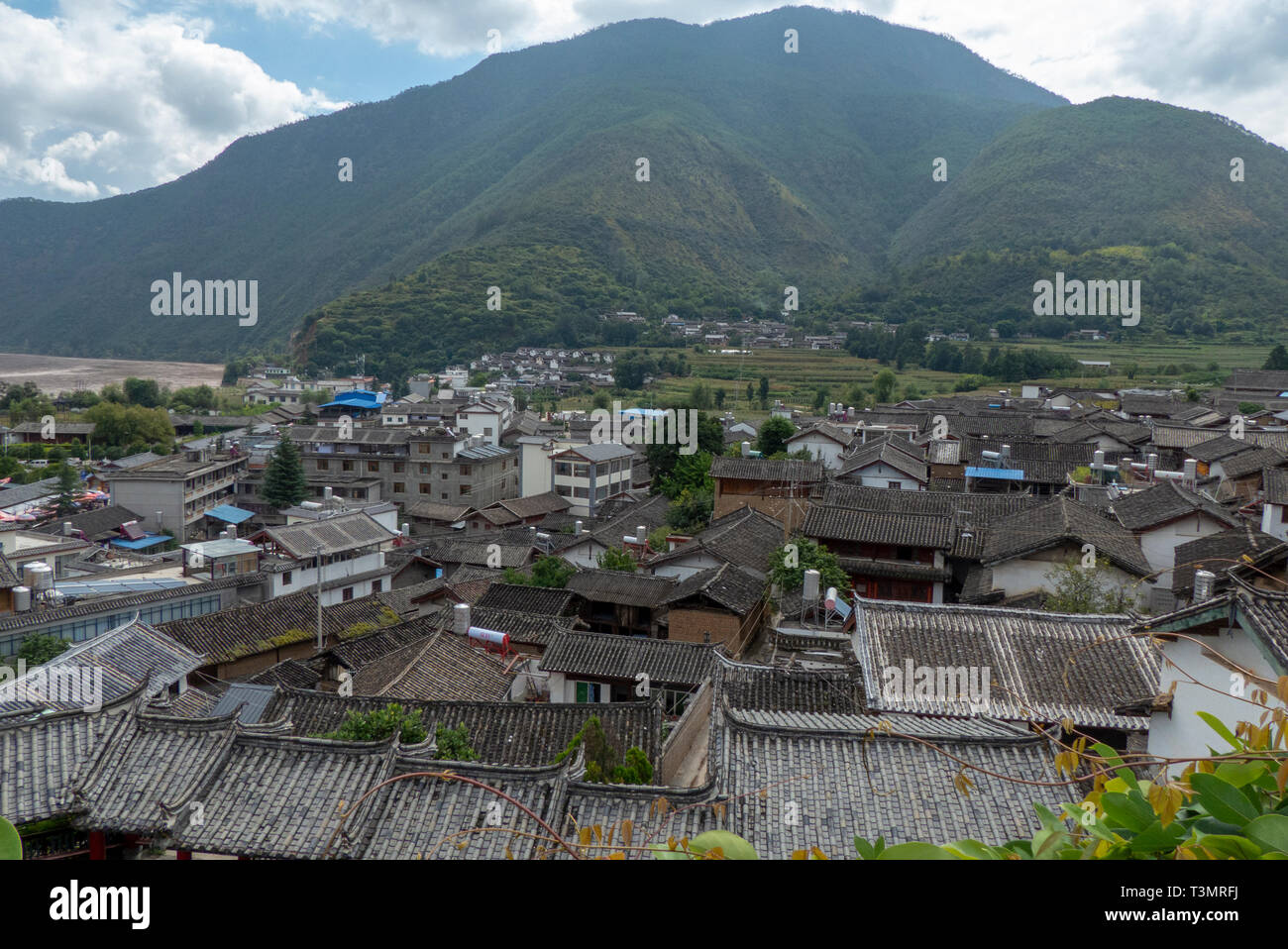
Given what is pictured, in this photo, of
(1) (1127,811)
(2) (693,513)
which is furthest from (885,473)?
(1) (1127,811)

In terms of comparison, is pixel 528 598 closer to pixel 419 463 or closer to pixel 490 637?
pixel 490 637

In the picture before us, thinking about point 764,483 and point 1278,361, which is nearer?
point 764,483

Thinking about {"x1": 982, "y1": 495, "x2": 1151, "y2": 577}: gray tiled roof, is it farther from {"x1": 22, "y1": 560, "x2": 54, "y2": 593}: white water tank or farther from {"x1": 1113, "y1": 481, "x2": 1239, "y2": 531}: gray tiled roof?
{"x1": 22, "y1": 560, "x2": 54, "y2": 593}: white water tank

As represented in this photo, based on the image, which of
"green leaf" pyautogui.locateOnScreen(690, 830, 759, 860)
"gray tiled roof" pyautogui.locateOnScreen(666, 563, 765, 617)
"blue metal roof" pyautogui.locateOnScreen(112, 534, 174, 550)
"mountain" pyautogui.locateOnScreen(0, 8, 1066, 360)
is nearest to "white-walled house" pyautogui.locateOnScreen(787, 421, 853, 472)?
"gray tiled roof" pyautogui.locateOnScreen(666, 563, 765, 617)

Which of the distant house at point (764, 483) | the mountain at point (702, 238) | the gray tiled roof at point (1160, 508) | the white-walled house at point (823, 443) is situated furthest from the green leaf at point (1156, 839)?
the mountain at point (702, 238)

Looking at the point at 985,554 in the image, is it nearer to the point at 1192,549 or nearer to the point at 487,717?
the point at 1192,549
